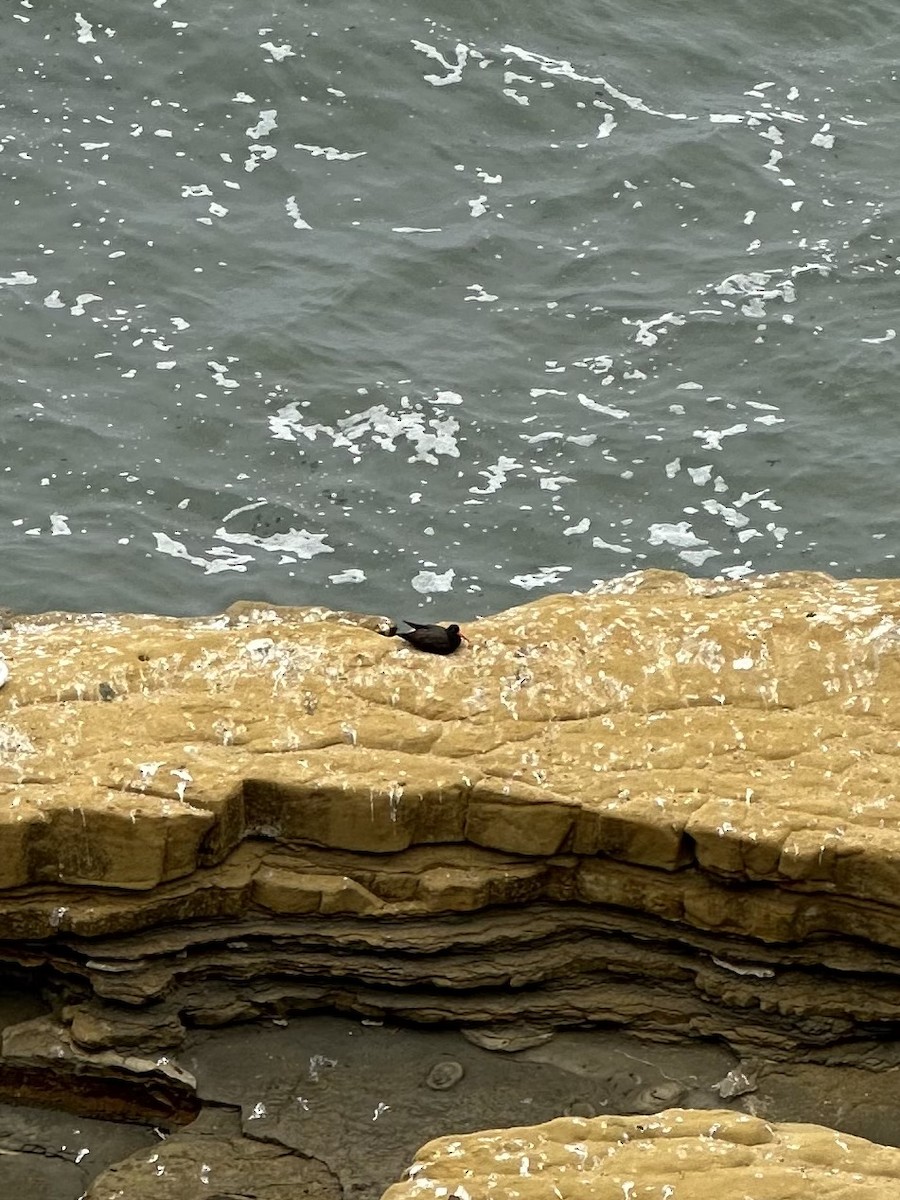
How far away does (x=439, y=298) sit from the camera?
19.8 m

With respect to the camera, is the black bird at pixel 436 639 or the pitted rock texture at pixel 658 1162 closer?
the pitted rock texture at pixel 658 1162

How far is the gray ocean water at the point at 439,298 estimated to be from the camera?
17.0m

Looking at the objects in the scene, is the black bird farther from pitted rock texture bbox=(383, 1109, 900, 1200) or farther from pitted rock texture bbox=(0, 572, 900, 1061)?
pitted rock texture bbox=(383, 1109, 900, 1200)

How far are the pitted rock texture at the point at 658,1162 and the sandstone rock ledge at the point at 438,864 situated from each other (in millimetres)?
1957

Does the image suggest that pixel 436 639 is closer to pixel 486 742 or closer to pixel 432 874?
pixel 486 742

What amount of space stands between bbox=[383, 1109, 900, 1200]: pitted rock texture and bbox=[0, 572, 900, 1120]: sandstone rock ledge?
1957mm

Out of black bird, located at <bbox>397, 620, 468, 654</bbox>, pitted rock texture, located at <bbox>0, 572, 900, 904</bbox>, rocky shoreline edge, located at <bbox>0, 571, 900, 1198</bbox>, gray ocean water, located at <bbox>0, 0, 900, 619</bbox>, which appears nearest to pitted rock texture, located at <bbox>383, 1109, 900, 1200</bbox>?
rocky shoreline edge, located at <bbox>0, 571, 900, 1198</bbox>

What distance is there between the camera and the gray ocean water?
55.9 feet

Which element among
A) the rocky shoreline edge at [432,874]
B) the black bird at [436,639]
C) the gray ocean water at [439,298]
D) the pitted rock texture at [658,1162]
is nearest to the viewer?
the pitted rock texture at [658,1162]

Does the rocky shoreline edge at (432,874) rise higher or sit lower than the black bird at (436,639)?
lower

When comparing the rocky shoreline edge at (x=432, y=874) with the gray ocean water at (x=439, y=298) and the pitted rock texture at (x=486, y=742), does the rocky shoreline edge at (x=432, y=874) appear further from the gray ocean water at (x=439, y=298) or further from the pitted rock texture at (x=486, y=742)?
the gray ocean water at (x=439, y=298)

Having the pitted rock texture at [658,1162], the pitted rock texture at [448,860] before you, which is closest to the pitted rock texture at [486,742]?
the pitted rock texture at [448,860]

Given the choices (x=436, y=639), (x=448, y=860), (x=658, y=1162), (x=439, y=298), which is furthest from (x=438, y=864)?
(x=439, y=298)

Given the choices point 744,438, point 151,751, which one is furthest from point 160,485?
point 151,751
